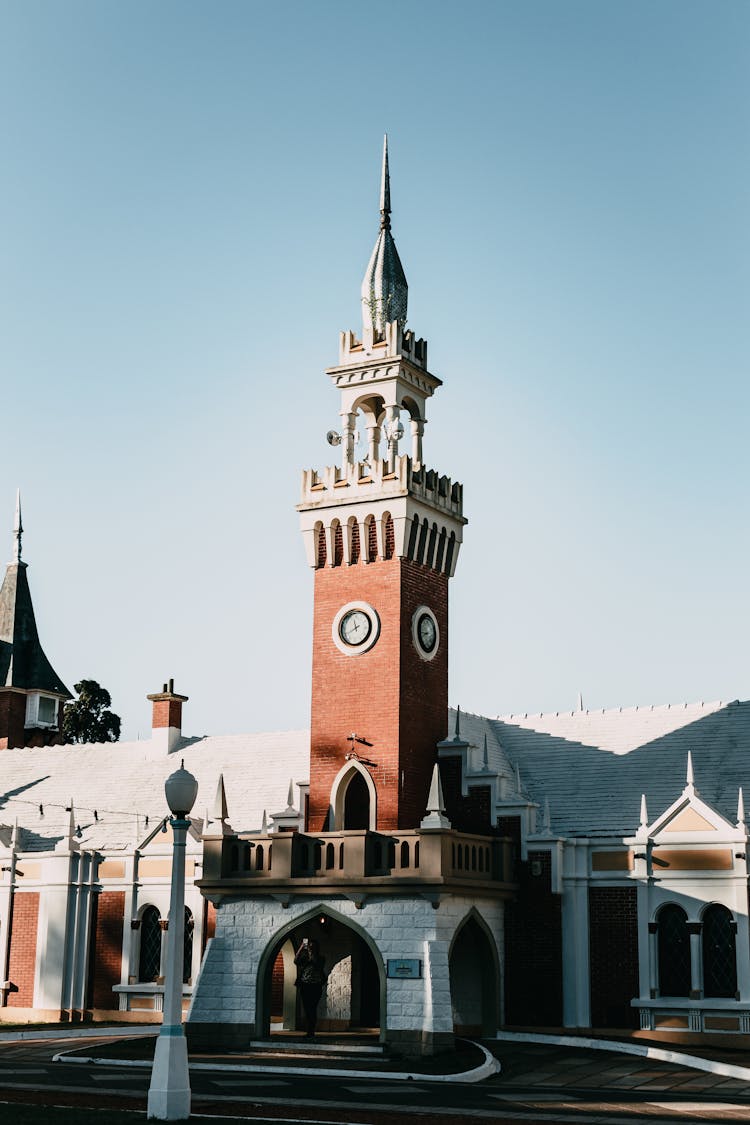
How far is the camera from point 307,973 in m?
32.8

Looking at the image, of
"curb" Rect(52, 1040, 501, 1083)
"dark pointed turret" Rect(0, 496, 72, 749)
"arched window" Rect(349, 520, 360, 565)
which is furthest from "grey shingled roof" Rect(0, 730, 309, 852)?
"curb" Rect(52, 1040, 501, 1083)

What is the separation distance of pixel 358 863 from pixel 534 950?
18.5 ft

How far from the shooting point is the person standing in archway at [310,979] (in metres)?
32.6

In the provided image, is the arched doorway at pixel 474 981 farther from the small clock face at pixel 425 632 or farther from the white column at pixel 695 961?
the small clock face at pixel 425 632

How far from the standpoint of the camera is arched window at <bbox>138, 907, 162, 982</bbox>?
4047cm

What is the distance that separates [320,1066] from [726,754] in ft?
46.2

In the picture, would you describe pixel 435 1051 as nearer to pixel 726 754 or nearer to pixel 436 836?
pixel 436 836

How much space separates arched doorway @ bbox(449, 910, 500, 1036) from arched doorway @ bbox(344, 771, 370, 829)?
145 inches

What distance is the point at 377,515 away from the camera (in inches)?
1428

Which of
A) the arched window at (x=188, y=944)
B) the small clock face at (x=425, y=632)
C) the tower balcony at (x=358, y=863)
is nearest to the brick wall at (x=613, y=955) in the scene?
the tower balcony at (x=358, y=863)

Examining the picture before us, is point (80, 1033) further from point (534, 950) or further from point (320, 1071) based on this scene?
point (534, 950)

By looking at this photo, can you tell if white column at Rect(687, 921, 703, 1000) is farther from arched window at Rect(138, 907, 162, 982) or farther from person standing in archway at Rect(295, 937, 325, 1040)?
arched window at Rect(138, 907, 162, 982)

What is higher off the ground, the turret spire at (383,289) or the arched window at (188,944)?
the turret spire at (383,289)

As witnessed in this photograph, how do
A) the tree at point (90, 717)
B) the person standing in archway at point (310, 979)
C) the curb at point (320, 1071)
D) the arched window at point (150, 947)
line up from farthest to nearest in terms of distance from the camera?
the tree at point (90, 717) < the arched window at point (150, 947) < the person standing in archway at point (310, 979) < the curb at point (320, 1071)
